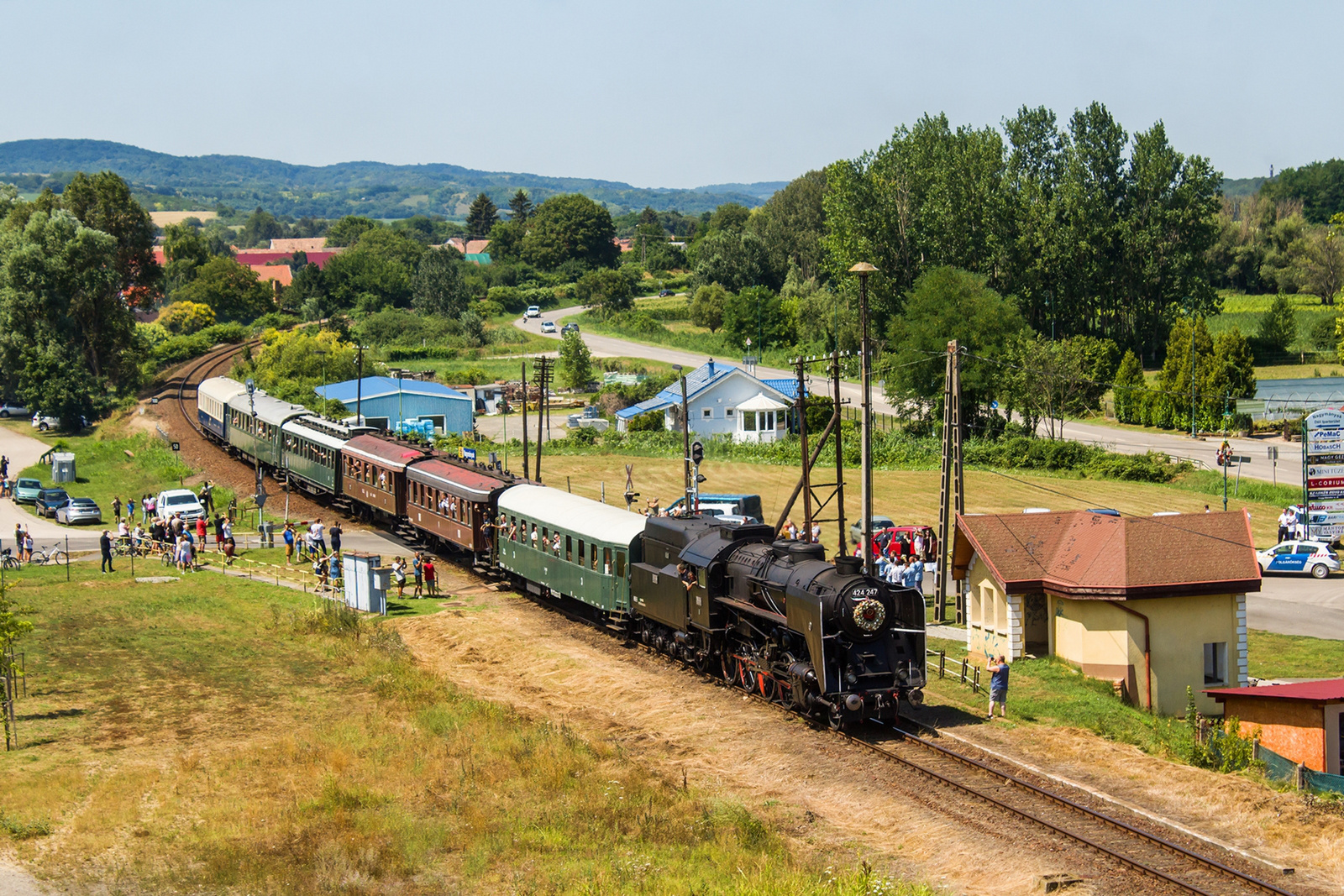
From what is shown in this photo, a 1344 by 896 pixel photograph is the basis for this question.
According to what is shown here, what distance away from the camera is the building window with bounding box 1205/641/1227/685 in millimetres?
27516

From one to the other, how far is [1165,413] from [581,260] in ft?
372

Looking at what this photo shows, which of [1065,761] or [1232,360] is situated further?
[1232,360]

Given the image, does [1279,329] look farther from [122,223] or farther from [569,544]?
[122,223]

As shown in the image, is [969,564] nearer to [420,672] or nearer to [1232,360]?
[420,672]

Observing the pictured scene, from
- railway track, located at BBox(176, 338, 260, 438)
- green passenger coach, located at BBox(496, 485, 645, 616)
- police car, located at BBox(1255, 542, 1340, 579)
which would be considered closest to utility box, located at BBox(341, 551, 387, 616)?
green passenger coach, located at BBox(496, 485, 645, 616)

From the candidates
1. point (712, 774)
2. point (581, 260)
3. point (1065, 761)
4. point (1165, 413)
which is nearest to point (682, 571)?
point (712, 774)

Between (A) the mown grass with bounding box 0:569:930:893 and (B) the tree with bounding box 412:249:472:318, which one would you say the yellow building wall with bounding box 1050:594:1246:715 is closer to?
(A) the mown grass with bounding box 0:569:930:893

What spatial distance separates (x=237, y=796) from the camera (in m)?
19.0

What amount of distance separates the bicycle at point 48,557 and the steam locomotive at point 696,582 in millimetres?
10829

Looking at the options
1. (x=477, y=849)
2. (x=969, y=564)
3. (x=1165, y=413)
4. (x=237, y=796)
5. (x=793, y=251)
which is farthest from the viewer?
(x=793, y=251)

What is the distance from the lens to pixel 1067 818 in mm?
17797

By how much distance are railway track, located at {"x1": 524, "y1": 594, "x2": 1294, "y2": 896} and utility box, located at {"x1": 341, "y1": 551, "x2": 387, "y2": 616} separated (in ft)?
52.5

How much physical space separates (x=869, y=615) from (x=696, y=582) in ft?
17.1

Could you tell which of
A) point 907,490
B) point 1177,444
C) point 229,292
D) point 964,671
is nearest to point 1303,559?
point 907,490
